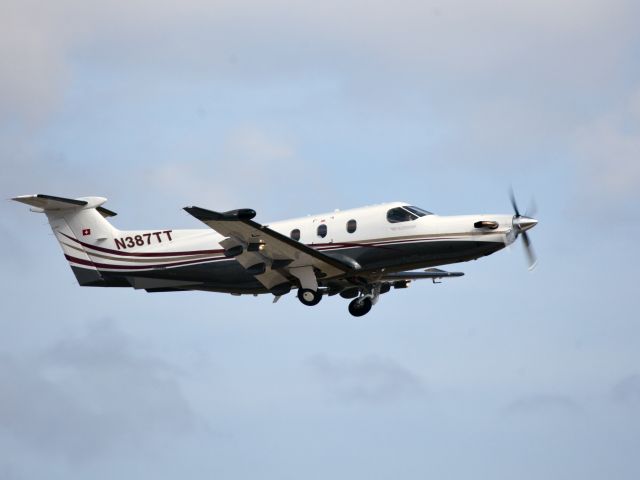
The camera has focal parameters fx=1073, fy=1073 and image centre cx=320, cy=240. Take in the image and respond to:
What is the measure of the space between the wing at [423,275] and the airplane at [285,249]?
5cm

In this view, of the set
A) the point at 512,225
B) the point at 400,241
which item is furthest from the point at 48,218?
the point at 512,225

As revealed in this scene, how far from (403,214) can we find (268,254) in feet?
14.1

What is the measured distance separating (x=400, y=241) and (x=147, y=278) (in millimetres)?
8511

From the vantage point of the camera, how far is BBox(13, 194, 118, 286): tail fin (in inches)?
1409

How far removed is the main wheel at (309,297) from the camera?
3281 centimetres

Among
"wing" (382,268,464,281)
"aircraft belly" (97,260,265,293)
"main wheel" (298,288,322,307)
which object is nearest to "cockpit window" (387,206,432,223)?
"wing" (382,268,464,281)

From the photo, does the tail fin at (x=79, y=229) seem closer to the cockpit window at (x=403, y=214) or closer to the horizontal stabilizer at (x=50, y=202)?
the horizontal stabilizer at (x=50, y=202)

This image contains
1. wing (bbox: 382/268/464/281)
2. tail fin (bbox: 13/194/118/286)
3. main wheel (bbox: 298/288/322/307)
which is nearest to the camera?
main wheel (bbox: 298/288/322/307)

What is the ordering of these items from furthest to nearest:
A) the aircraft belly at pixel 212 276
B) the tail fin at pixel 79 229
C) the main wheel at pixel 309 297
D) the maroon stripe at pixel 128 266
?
the tail fin at pixel 79 229 < the maroon stripe at pixel 128 266 < the aircraft belly at pixel 212 276 < the main wheel at pixel 309 297

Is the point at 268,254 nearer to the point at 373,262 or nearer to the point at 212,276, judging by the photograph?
the point at 212,276

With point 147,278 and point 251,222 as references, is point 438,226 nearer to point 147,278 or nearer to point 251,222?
point 251,222

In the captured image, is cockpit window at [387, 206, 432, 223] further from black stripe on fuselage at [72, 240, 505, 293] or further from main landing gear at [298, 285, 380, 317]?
main landing gear at [298, 285, 380, 317]

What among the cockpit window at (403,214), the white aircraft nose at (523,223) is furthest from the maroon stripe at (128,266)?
the white aircraft nose at (523,223)

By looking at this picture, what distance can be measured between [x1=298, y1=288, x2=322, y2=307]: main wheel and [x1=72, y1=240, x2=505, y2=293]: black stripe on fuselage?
50.9 inches
